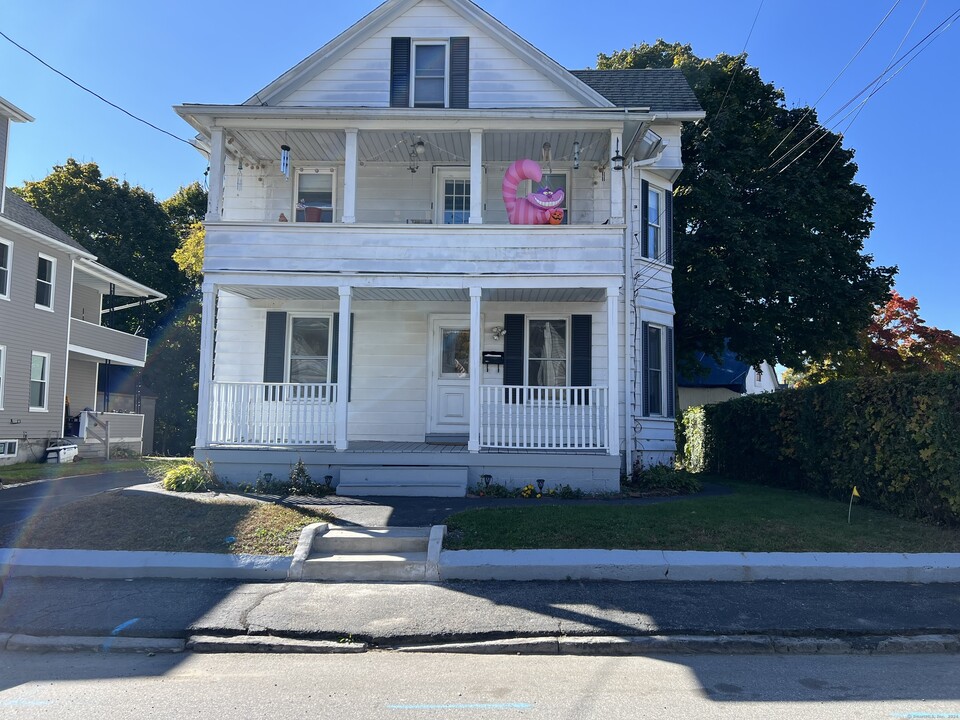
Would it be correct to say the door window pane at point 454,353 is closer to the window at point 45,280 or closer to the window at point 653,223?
the window at point 653,223

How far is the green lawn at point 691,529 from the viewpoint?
28.4 ft

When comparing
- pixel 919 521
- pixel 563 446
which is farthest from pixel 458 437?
pixel 919 521

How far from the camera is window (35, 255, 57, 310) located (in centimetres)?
2145

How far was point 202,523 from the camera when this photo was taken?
9359 mm

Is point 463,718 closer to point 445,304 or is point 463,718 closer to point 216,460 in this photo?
point 216,460

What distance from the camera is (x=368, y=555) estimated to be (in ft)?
27.9

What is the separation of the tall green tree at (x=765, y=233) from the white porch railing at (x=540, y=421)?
20.9 feet

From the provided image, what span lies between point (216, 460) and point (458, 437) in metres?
4.30

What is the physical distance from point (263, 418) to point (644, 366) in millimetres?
7117

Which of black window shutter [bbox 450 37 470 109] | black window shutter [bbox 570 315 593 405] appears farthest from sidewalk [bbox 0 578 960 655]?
black window shutter [bbox 450 37 470 109]

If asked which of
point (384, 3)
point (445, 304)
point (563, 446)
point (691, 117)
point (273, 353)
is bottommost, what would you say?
point (563, 446)

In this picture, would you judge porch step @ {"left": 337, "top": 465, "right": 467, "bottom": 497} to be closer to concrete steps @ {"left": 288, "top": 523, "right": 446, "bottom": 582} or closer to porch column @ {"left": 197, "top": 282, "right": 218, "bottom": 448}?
concrete steps @ {"left": 288, "top": 523, "right": 446, "bottom": 582}

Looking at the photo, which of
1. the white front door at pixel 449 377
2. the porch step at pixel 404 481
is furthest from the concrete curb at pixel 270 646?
the white front door at pixel 449 377

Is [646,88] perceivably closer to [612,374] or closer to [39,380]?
[612,374]
